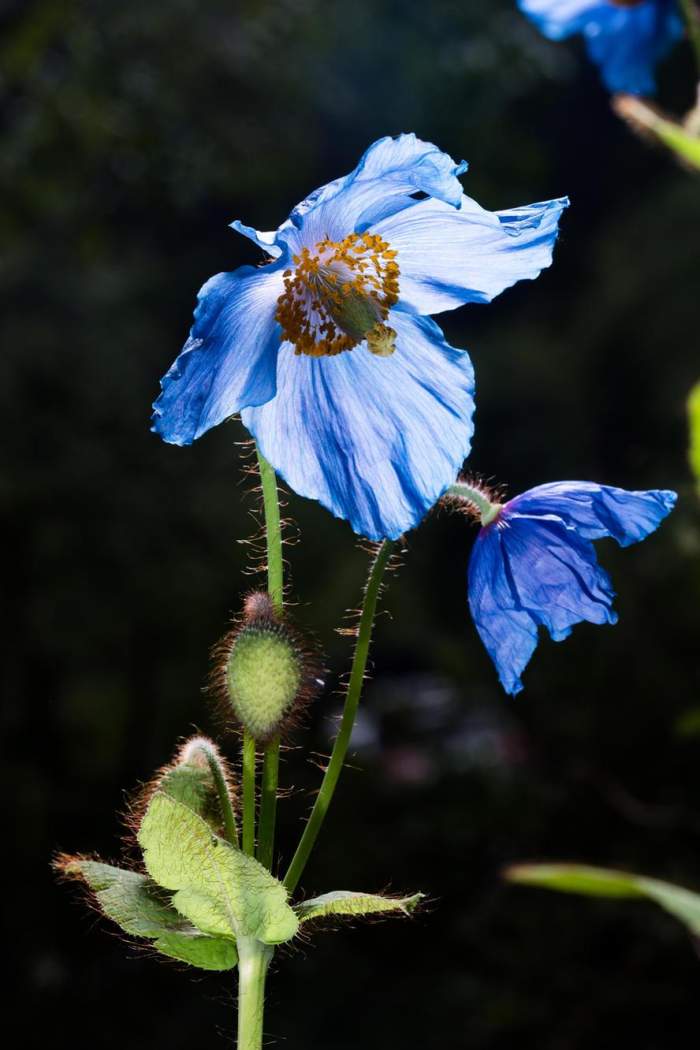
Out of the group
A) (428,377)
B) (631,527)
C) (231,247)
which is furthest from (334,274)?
(231,247)

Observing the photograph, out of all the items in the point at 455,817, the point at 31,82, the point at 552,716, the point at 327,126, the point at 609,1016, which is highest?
the point at 327,126

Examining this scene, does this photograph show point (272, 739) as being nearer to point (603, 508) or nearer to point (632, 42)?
point (603, 508)

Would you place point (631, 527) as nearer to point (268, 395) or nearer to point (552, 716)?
point (268, 395)

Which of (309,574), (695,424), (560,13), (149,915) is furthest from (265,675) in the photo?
(309,574)

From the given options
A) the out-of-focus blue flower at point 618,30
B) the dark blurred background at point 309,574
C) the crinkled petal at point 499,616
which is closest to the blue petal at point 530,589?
the crinkled petal at point 499,616

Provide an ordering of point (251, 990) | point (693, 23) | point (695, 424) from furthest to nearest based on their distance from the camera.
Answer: point (693, 23) → point (695, 424) → point (251, 990)

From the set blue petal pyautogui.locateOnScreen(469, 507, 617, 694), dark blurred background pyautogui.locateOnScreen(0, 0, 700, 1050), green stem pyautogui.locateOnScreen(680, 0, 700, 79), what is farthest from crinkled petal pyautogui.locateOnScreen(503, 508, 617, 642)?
dark blurred background pyautogui.locateOnScreen(0, 0, 700, 1050)
